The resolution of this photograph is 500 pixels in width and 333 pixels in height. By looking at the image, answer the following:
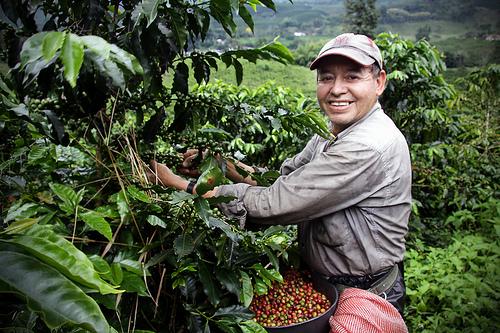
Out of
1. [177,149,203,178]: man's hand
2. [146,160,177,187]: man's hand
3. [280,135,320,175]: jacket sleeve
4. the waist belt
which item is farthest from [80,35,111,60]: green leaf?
[280,135,320,175]: jacket sleeve

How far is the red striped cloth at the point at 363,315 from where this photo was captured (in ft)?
4.51

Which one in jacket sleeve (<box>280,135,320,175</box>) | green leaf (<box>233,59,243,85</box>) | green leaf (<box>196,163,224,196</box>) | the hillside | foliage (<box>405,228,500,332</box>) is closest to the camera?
green leaf (<box>196,163,224,196</box>)

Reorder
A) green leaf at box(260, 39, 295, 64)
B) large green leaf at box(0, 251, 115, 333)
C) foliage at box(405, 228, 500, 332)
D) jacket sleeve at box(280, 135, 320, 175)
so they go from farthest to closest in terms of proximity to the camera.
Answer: foliage at box(405, 228, 500, 332)
jacket sleeve at box(280, 135, 320, 175)
green leaf at box(260, 39, 295, 64)
large green leaf at box(0, 251, 115, 333)

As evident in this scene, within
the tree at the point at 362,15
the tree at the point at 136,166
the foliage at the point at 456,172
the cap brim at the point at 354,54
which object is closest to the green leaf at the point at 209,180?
the tree at the point at 136,166

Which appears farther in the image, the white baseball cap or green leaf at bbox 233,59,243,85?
the white baseball cap

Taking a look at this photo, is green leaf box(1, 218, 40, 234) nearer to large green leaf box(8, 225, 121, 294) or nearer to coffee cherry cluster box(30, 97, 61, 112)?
large green leaf box(8, 225, 121, 294)

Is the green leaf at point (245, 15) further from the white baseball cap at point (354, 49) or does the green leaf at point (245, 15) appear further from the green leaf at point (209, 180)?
the green leaf at point (209, 180)

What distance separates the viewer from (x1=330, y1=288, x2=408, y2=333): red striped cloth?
138 centimetres

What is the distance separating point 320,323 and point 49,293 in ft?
3.43

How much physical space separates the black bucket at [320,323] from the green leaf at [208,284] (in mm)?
244

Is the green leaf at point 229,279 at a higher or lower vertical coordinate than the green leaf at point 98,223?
lower

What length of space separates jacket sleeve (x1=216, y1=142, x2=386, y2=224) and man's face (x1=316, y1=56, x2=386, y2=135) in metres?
0.23

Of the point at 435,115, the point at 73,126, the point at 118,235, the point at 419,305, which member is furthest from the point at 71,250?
the point at 435,115

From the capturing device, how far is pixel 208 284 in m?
1.20
